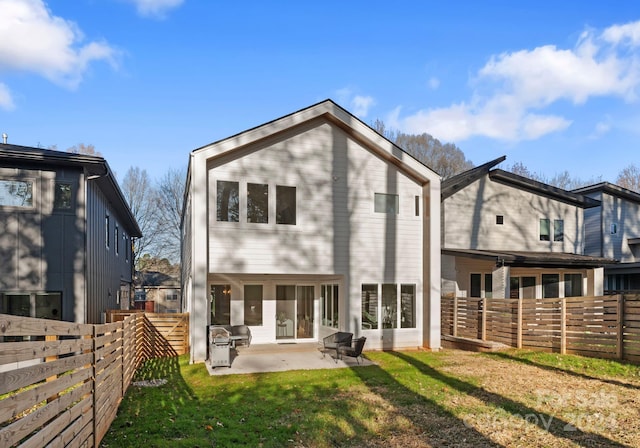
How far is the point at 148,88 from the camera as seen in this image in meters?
19.2

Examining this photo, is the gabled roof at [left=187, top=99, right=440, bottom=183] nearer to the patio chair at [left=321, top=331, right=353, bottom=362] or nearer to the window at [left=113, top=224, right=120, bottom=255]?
the patio chair at [left=321, top=331, right=353, bottom=362]

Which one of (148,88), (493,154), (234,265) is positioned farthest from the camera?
(493,154)

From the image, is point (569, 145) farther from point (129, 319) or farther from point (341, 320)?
point (129, 319)

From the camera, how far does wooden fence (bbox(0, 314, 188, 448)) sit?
2994 millimetres

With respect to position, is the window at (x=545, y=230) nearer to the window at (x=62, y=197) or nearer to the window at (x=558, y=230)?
the window at (x=558, y=230)

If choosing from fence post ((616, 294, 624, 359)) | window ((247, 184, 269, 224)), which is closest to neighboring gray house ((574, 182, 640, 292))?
fence post ((616, 294, 624, 359))

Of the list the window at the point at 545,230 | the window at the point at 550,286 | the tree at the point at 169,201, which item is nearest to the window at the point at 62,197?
the window at the point at 550,286

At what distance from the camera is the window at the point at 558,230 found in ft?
67.8

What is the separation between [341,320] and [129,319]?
6.67 metres

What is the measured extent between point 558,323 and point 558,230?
28.6ft

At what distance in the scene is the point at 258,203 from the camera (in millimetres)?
13445

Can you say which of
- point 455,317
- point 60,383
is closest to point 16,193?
point 60,383

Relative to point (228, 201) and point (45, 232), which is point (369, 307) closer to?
point (228, 201)

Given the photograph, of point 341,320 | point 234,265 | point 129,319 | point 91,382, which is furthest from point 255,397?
point 341,320
